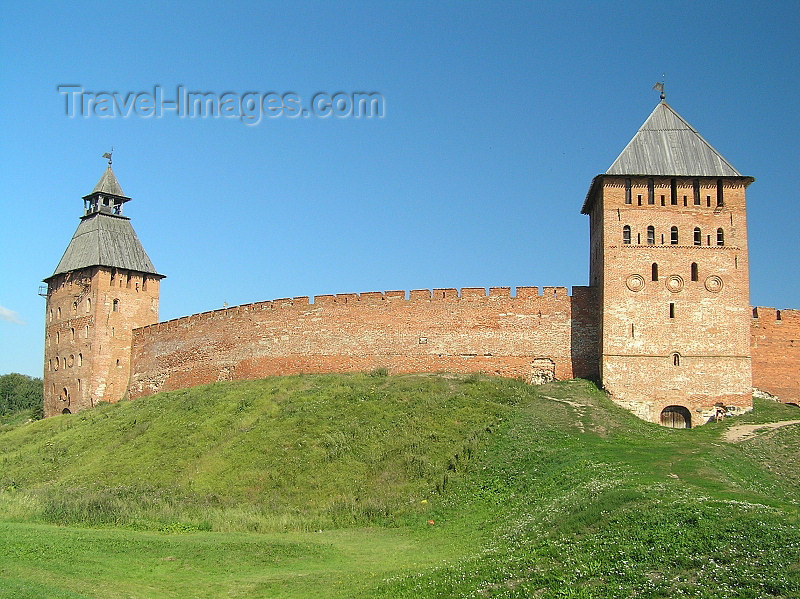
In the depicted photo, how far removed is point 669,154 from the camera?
87.5ft

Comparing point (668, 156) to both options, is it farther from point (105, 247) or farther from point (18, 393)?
point (18, 393)

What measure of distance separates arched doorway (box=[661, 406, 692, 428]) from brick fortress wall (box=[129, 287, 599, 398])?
257 centimetres

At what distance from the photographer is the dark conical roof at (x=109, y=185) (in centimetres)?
4081

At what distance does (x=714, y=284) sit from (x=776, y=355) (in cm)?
331

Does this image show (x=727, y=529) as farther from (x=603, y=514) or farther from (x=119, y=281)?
(x=119, y=281)

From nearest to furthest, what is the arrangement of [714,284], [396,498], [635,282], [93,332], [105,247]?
[396,498] → [714,284] → [635,282] → [93,332] → [105,247]

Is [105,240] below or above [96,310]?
above

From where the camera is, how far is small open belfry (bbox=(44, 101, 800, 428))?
25.0 m

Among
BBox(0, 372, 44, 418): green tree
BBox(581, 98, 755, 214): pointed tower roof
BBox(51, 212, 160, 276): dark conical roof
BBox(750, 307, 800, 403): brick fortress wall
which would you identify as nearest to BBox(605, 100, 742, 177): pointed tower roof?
BBox(581, 98, 755, 214): pointed tower roof

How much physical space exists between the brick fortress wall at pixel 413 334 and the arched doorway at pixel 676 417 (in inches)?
101

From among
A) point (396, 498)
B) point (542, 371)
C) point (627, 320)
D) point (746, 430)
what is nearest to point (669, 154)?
point (627, 320)

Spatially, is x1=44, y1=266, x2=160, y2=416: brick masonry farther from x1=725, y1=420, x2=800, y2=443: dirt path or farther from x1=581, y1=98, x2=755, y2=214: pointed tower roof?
x1=725, y1=420, x2=800, y2=443: dirt path

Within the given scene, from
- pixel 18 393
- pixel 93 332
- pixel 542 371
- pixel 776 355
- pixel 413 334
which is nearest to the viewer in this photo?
pixel 776 355

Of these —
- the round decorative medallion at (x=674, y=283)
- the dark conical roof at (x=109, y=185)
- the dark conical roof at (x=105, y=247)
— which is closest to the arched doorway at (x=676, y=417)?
the round decorative medallion at (x=674, y=283)
